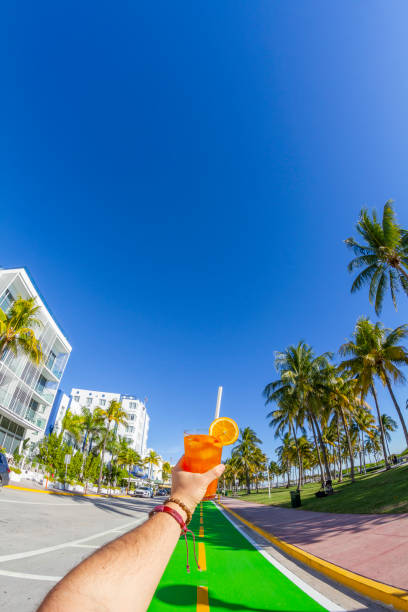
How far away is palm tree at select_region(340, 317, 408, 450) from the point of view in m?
21.7

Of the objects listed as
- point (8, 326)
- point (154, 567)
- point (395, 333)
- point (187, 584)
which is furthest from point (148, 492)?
point (154, 567)

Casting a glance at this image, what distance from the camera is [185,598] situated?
3.64m

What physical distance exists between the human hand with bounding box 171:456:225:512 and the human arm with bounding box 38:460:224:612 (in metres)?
0.19

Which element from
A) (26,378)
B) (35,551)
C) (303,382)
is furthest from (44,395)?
(35,551)

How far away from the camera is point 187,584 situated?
4.18 meters

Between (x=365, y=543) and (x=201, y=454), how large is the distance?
7.34 meters

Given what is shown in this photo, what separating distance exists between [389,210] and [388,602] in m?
16.8

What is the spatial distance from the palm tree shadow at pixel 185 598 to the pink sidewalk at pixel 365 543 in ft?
7.54

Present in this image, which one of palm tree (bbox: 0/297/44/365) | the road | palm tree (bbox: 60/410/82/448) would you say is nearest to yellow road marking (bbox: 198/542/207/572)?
the road

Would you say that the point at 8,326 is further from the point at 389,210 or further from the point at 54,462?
the point at 389,210

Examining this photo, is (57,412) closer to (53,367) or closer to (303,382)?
(53,367)

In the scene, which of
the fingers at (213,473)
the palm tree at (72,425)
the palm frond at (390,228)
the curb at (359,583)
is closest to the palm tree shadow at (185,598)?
the curb at (359,583)

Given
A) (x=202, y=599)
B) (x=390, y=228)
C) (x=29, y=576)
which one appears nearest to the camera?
(x=202, y=599)

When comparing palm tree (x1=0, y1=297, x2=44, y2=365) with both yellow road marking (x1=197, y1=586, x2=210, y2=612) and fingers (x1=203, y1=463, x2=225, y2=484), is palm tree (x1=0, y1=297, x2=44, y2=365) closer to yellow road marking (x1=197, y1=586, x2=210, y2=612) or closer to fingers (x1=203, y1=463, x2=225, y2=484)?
yellow road marking (x1=197, y1=586, x2=210, y2=612)
